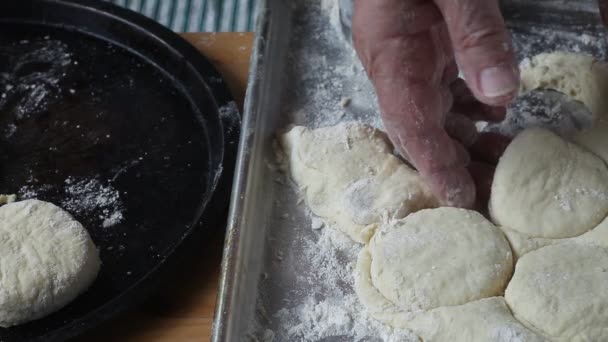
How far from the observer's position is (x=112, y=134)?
4.70 ft

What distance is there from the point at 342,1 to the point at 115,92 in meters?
0.56

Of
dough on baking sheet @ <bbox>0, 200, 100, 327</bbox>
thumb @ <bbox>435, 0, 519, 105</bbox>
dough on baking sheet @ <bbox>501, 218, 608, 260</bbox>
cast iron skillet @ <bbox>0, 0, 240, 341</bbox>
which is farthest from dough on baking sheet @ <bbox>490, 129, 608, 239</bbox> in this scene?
dough on baking sheet @ <bbox>0, 200, 100, 327</bbox>

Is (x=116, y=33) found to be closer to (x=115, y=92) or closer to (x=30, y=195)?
(x=115, y=92)

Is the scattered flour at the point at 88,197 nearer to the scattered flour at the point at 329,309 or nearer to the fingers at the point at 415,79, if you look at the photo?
the scattered flour at the point at 329,309

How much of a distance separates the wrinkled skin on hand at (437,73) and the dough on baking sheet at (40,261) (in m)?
0.57

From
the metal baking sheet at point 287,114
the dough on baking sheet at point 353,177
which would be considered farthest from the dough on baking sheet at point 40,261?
the dough on baking sheet at point 353,177

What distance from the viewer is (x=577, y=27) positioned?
149 centimetres

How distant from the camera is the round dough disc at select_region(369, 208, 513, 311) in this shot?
1.02 m

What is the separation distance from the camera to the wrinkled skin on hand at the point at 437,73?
913 millimetres

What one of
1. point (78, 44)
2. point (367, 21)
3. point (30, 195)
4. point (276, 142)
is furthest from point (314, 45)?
point (30, 195)

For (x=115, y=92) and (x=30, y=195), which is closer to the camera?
(x=30, y=195)

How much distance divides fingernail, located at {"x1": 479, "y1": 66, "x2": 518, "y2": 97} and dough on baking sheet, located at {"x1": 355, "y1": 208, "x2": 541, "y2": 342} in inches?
10.3

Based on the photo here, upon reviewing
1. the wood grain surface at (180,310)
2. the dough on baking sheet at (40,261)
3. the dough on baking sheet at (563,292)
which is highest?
the dough on baking sheet at (40,261)

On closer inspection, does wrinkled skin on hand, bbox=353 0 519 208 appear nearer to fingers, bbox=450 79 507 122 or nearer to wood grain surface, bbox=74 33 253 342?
fingers, bbox=450 79 507 122
